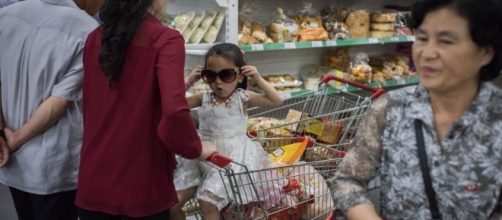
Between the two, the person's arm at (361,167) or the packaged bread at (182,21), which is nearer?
the person's arm at (361,167)

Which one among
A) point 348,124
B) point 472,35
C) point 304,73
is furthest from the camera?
point 304,73

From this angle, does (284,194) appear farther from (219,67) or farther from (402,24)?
(402,24)

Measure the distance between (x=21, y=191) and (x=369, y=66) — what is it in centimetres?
318

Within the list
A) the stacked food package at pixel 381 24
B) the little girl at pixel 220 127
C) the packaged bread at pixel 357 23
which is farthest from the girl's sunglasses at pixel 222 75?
the stacked food package at pixel 381 24

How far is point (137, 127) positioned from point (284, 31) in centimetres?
229

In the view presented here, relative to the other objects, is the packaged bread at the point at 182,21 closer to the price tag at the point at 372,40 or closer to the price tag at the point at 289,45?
the price tag at the point at 289,45

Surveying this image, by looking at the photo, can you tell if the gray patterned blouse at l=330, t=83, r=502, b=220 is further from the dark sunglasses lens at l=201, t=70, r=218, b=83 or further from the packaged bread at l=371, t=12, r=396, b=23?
the packaged bread at l=371, t=12, r=396, b=23

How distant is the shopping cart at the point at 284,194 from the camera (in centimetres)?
193

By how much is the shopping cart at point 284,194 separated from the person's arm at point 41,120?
62 cm

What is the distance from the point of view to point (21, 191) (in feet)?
6.31

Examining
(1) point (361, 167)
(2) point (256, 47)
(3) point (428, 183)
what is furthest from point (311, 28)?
(3) point (428, 183)

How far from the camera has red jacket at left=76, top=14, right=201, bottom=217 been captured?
151 centimetres

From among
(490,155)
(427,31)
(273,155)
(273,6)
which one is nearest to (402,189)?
(490,155)

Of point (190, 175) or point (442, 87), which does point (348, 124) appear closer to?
point (190, 175)
